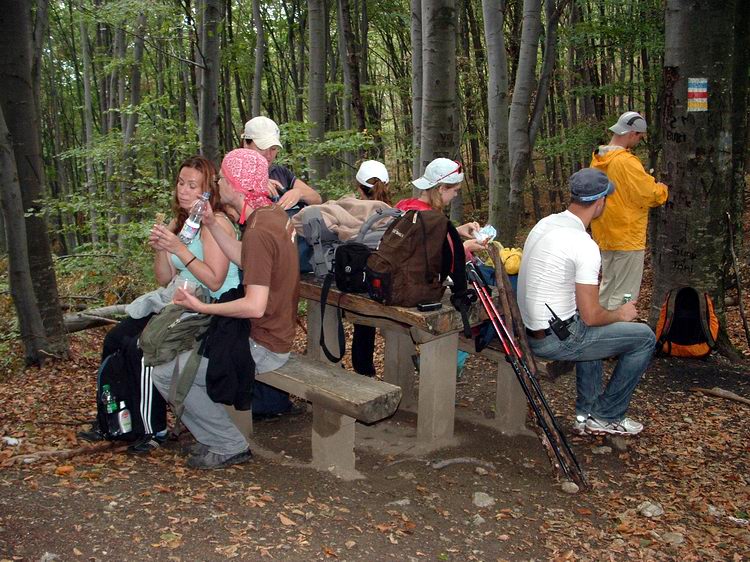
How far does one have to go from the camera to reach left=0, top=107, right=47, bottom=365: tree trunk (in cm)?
613

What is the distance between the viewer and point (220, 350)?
4.04m

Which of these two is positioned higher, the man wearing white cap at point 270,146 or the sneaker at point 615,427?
the man wearing white cap at point 270,146

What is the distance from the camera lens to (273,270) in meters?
4.06

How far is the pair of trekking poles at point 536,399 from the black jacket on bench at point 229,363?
1.52m

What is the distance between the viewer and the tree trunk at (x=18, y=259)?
613 centimetres

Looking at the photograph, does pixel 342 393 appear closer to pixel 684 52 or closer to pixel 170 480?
pixel 170 480

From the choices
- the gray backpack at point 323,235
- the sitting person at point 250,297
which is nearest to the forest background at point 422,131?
the gray backpack at point 323,235

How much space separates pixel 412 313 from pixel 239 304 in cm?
104

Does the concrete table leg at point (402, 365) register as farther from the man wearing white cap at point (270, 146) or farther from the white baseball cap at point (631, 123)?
the white baseball cap at point (631, 123)

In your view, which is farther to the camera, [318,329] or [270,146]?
[318,329]

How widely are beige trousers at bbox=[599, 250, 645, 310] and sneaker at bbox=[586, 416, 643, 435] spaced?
201cm

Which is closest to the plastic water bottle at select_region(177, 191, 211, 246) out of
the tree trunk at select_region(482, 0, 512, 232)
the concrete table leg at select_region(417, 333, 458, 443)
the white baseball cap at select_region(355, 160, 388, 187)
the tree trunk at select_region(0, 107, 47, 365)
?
the concrete table leg at select_region(417, 333, 458, 443)

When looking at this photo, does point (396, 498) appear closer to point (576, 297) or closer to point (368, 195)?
point (576, 297)

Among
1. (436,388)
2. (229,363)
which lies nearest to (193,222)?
(229,363)
